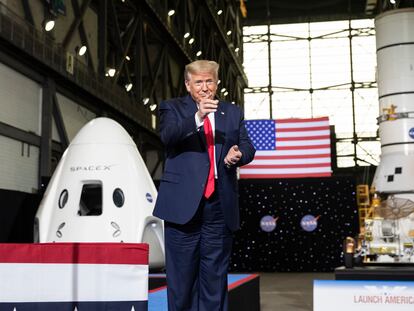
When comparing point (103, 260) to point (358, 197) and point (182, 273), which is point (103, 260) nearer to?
point (182, 273)

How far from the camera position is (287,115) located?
2961cm

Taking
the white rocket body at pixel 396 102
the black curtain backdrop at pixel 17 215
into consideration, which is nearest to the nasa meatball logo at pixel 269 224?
the white rocket body at pixel 396 102

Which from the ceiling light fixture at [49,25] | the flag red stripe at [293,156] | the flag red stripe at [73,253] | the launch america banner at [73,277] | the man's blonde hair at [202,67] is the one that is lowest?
the launch america banner at [73,277]

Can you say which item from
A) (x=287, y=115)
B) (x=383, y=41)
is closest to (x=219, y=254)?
(x=383, y=41)

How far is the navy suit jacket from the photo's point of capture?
8.55 ft

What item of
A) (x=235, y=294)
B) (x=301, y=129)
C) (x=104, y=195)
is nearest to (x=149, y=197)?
(x=104, y=195)

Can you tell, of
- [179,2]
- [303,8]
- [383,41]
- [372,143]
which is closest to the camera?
[383,41]

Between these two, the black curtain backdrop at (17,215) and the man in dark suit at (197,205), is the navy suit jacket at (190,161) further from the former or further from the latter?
the black curtain backdrop at (17,215)

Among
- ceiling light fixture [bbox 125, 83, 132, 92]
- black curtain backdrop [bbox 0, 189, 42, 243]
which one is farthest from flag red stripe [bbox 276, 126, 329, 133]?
black curtain backdrop [bbox 0, 189, 42, 243]

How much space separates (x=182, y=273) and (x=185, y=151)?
581 mm

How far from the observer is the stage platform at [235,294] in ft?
14.7

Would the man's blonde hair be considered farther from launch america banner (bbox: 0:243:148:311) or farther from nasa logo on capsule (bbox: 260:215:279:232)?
nasa logo on capsule (bbox: 260:215:279:232)

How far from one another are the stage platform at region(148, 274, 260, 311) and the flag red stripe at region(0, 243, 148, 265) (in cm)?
158

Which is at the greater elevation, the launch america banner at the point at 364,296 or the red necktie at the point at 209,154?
the red necktie at the point at 209,154
